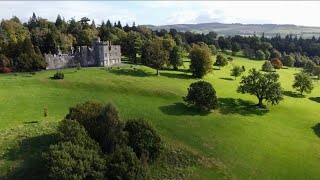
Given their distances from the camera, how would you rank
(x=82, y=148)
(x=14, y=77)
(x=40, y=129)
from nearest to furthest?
1. (x=82, y=148)
2. (x=40, y=129)
3. (x=14, y=77)

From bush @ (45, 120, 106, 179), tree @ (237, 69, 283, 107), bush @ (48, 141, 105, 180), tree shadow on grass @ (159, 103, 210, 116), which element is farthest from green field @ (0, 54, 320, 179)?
bush @ (48, 141, 105, 180)

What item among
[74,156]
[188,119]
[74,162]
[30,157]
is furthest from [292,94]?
[30,157]

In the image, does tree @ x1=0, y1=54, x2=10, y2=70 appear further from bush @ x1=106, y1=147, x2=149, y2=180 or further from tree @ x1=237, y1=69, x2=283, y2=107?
tree @ x1=237, y1=69, x2=283, y2=107

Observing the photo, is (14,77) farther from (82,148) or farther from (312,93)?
(312,93)

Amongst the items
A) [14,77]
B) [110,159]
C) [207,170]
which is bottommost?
[207,170]

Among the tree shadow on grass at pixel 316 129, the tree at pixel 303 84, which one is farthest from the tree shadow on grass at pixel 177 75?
the tree shadow on grass at pixel 316 129

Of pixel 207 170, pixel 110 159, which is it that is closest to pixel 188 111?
pixel 207 170
